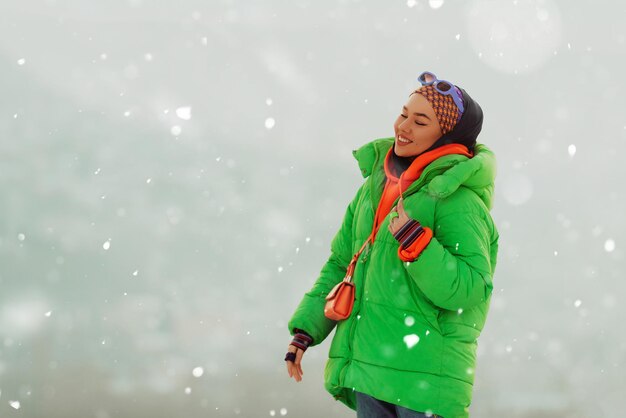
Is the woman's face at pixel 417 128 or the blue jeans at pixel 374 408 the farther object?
the woman's face at pixel 417 128

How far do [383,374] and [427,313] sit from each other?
243 mm

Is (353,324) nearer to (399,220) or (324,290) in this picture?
(324,290)

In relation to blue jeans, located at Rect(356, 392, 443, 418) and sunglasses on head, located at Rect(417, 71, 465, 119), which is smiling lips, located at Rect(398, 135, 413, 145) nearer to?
sunglasses on head, located at Rect(417, 71, 465, 119)

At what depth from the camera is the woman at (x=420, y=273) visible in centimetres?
234

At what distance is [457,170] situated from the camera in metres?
2.41

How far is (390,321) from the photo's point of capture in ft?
7.94

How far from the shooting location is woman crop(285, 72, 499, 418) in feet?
7.68

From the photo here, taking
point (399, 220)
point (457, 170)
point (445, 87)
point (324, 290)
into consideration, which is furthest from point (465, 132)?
point (324, 290)

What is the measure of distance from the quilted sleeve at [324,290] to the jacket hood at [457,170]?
0.13 metres

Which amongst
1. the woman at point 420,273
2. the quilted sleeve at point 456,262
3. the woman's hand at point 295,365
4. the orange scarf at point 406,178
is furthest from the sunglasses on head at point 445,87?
the woman's hand at point 295,365

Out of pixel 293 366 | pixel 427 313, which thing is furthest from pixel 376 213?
pixel 293 366

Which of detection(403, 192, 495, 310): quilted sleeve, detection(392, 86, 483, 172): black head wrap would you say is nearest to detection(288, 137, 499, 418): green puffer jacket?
detection(403, 192, 495, 310): quilted sleeve

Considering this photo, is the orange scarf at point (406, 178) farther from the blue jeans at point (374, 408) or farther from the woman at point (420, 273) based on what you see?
the blue jeans at point (374, 408)

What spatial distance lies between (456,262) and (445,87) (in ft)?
2.20
